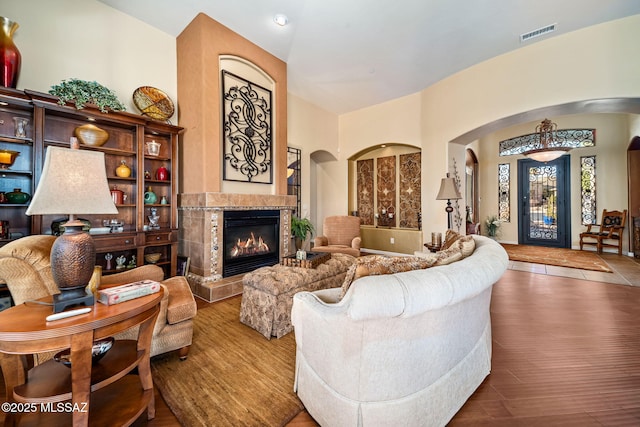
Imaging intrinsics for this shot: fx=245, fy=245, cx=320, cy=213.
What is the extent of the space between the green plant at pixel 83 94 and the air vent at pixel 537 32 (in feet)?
18.0

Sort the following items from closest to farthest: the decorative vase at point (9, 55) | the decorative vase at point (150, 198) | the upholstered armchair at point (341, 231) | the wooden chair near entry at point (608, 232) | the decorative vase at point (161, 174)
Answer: the decorative vase at point (9, 55), the decorative vase at point (150, 198), the decorative vase at point (161, 174), the upholstered armchair at point (341, 231), the wooden chair near entry at point (608, 232)

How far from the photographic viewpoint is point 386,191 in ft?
20.1

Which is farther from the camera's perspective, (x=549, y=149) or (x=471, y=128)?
(x=549, y=149)

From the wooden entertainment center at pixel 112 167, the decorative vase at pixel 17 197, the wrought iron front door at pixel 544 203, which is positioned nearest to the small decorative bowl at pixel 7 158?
the wooden entertainment center at pixel 112 167

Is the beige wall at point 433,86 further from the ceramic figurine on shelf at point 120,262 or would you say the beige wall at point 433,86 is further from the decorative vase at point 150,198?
the ceramic figurine on shelf at point 120,262

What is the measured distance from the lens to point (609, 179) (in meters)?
5.95

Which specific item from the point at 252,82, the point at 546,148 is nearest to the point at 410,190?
the point at 546,148

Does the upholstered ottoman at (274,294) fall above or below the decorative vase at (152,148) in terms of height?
below

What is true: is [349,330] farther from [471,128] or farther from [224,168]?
[471,128]

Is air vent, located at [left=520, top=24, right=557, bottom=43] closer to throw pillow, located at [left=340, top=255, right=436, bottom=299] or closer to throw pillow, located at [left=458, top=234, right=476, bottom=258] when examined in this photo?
throw pillow, located at [left=458, top=234, right=476, bottom=258]

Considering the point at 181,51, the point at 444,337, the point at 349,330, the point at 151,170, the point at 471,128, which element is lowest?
the point at 444,337

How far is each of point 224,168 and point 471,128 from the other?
422 centimetres

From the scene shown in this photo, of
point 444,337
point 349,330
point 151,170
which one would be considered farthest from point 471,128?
point 151,170

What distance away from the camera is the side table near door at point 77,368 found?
968 mm
